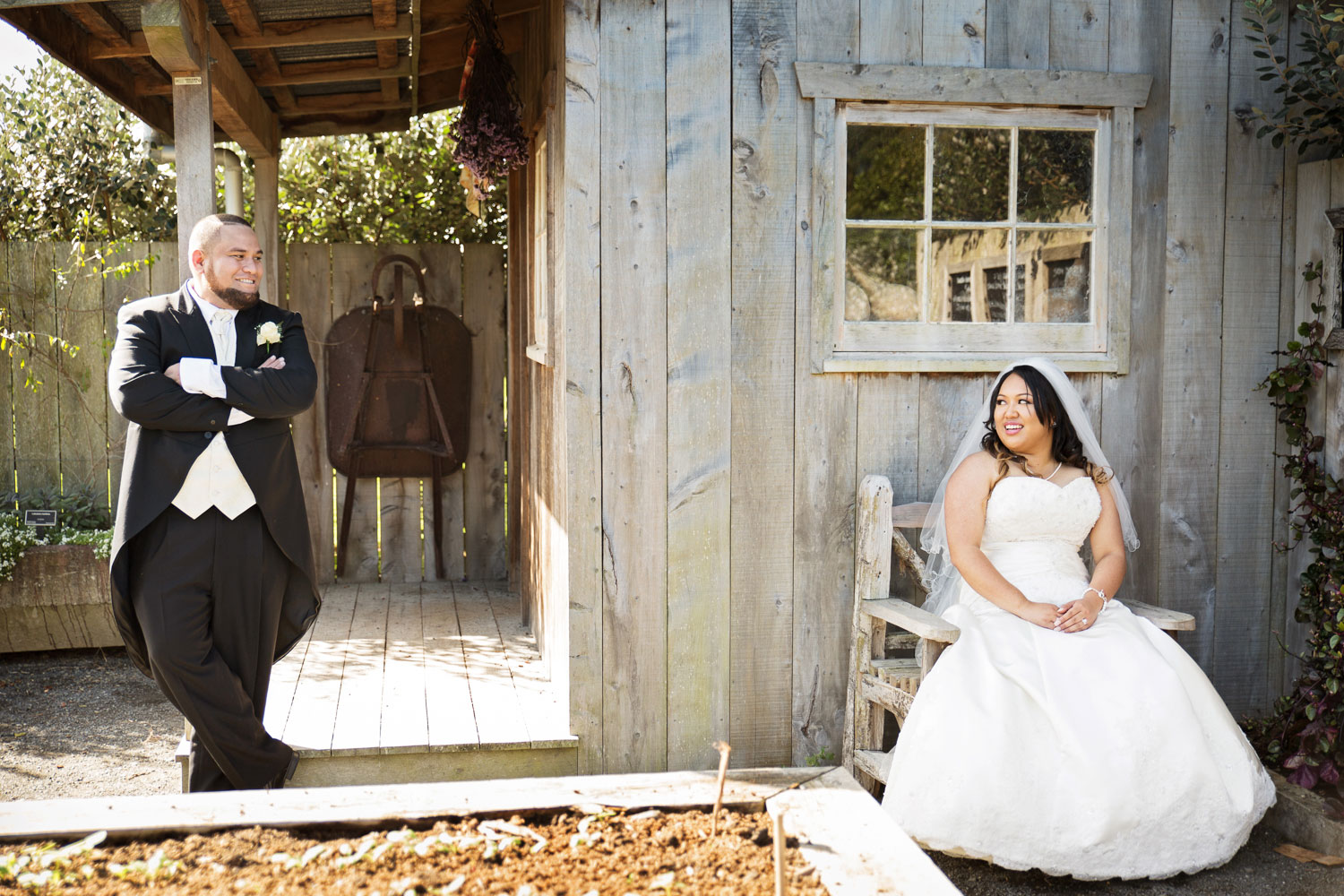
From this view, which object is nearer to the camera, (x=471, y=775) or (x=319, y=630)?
(x=471, y=775)

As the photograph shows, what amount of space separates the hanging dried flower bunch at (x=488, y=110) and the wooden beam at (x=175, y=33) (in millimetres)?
1001

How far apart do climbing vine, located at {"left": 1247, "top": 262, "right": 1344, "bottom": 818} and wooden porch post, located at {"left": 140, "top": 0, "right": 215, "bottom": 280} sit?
11.7 feet

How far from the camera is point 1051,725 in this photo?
3.20 metres

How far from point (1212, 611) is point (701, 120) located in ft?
8.01

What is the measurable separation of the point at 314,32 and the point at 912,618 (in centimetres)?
319

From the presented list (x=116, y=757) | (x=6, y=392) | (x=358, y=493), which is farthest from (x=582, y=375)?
(x=6, y=392)

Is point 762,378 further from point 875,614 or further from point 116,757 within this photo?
point 116,757

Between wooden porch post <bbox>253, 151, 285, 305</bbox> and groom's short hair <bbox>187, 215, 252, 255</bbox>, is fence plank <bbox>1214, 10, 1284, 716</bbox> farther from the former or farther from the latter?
wooden porch post <bbox>253, 151, 285, 305</bbox>

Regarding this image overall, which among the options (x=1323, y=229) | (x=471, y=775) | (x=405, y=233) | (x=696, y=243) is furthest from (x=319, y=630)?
(x=1323, y=229)

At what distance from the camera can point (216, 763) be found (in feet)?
11.6

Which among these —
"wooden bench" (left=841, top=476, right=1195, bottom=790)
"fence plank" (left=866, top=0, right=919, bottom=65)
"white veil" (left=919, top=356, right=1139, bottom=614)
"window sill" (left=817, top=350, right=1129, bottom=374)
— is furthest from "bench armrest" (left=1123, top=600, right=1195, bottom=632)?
"fence plank" (left=866, top=0, right=919, bottom=65)

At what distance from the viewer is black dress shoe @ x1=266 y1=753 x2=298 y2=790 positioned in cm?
356

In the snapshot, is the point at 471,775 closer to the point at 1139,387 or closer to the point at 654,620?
the point at 654,620

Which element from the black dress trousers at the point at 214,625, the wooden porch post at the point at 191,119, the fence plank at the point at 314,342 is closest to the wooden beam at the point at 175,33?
the wooden porch post at the point at 191,119
